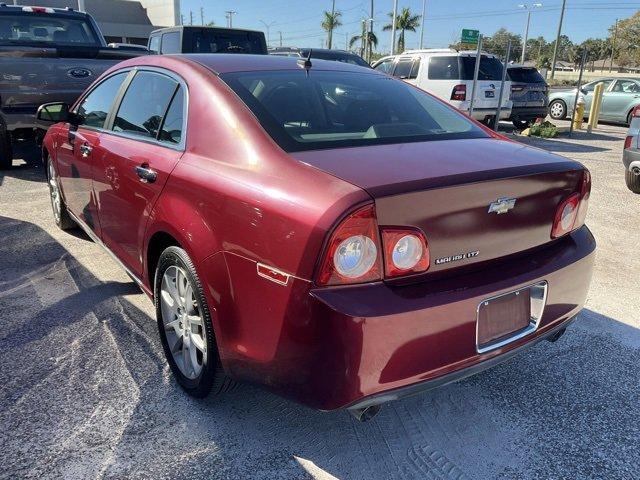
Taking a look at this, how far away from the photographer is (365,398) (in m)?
1.99

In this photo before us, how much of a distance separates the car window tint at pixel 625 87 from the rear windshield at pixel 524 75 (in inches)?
150

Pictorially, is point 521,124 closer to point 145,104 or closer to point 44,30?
point 44,30

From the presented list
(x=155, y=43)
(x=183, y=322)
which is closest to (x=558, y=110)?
(x=155, y=43)

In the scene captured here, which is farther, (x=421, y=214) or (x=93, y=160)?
(x=93, y=160)

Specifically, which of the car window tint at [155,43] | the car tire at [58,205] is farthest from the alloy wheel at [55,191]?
the car window tint at [155,43]

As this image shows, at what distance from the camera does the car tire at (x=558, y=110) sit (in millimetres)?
18375

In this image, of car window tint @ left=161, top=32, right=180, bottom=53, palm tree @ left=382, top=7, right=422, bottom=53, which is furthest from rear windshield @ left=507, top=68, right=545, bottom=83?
palm tree @ left=382, top=7, right=422, bottom=53

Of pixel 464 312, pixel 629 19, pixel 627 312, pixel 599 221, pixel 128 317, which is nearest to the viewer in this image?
pixel 464 312

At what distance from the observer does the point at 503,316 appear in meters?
2.26

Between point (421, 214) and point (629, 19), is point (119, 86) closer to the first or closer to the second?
point (421, 214)

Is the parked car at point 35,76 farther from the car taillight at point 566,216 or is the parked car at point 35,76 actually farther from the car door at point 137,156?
the car taillight at point 566,216

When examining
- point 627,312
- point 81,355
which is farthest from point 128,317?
point 627,312

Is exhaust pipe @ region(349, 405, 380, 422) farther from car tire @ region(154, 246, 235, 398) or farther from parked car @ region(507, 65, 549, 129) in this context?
parked car @ region(507, 65, 549, 129)

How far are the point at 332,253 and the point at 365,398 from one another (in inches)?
21.0
